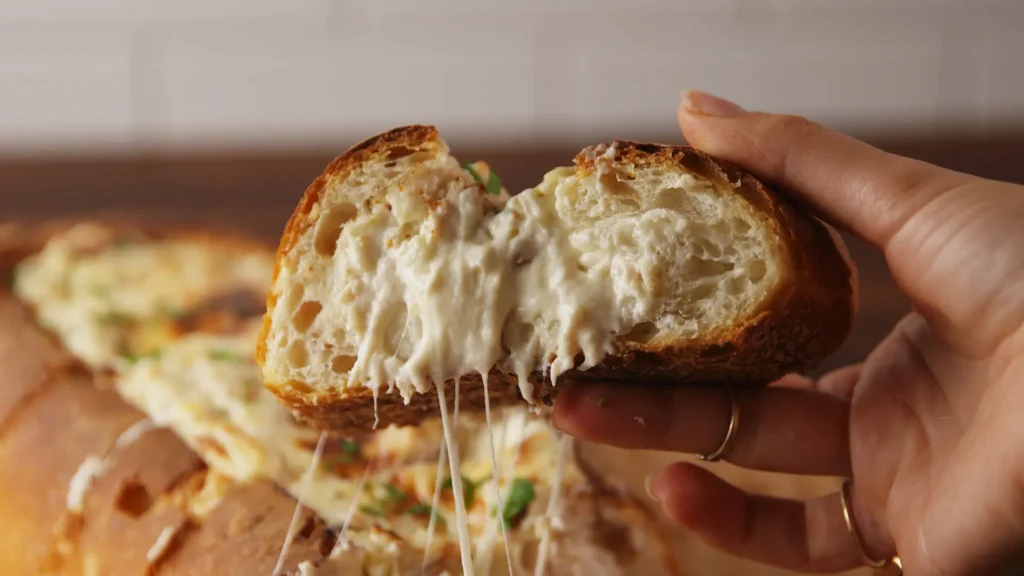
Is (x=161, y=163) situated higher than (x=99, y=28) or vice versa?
(x=99, y=28)

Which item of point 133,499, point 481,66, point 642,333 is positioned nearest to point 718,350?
point 642,333

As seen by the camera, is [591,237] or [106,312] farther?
[106,312]

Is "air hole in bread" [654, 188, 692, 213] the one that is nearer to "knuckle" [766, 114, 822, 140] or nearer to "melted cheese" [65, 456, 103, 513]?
"knuckle" [766, 114, 822, 140]

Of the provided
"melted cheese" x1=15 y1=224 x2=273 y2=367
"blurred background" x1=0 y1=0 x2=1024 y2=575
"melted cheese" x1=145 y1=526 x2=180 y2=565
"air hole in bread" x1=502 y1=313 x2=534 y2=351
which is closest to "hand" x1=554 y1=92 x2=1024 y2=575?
"air hole in bread" x1=502 y1=313 x2=534 y2=351

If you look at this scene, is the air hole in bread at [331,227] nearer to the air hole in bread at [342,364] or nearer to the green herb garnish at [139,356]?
the air hole in bread at [342,364]

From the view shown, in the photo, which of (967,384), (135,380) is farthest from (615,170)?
(135,380)

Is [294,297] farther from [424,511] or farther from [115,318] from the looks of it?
[115,318]

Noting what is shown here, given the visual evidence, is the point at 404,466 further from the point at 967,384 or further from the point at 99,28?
the point at 99,28
